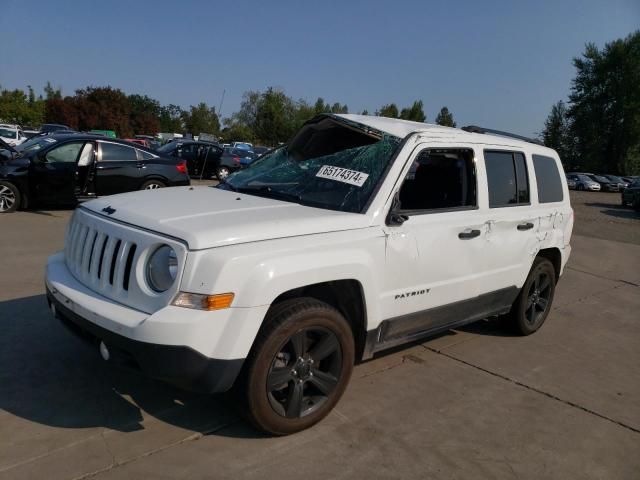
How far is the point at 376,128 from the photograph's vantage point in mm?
3900

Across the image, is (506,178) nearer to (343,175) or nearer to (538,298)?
(538,298)

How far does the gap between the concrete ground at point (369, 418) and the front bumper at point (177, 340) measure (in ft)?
1.69

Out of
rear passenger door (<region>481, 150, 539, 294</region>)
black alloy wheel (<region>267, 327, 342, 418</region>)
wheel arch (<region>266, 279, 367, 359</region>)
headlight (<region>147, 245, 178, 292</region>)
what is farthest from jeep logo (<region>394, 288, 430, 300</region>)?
headlight (<region>147, 245, 178, 292</region>)

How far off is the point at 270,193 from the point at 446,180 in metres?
1.40

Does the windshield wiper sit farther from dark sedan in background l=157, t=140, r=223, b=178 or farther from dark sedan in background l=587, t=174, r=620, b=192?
dark sedan in background l=587, t=174, r=620, b=192

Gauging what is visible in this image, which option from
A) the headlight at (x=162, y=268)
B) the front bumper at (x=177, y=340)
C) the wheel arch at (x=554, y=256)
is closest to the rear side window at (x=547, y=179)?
the wheel arch at (x=554, y=256)

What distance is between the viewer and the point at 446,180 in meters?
4.11

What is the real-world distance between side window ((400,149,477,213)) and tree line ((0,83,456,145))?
193 ft

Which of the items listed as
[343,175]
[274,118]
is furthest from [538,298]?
[274,118]

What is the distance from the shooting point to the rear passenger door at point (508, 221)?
13.8 feet

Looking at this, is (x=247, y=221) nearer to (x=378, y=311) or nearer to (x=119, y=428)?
(x=378, y=311)

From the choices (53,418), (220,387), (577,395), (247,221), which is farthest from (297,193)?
(577,395)

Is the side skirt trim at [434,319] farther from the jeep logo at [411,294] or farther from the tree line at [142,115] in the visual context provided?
the tree line at [142,115]

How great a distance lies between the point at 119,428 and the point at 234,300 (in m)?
1.15
